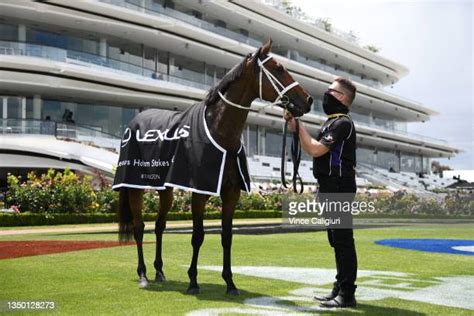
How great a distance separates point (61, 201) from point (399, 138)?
5747 centimetres

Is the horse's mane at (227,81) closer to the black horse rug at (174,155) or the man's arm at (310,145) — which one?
the black horse rug at (174,155)

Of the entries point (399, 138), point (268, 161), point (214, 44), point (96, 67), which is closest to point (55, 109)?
point (96, 67)

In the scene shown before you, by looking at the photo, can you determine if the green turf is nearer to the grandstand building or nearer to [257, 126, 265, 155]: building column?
→ the grandstand building

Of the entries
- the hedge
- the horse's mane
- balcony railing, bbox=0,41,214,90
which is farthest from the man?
balcony railing, bbox=0,41,214,90

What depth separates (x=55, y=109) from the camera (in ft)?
131

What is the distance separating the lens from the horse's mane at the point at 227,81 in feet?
22.6

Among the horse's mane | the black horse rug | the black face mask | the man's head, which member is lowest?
the black horse rug

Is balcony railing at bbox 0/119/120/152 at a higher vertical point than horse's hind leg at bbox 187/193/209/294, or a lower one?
higher

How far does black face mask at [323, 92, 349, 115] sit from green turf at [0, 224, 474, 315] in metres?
2.14

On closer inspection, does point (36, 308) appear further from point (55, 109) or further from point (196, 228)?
point (55, 109)

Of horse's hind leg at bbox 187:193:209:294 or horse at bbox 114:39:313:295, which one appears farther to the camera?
horse's hind leg at bbox 187:193:209:294

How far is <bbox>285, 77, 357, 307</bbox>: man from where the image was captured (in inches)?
238

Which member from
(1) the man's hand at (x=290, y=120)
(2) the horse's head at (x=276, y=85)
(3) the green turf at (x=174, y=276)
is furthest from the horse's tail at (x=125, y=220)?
(1) the man's hand at (x=290, y=120)

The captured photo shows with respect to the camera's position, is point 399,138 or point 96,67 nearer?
point 96,67
